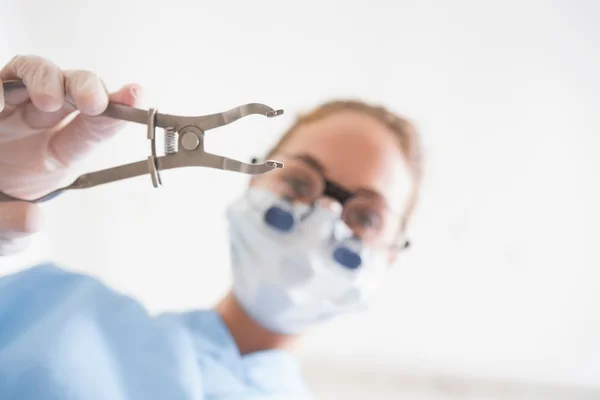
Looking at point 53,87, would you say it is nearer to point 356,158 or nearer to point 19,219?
point 19,219

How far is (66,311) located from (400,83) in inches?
30.4

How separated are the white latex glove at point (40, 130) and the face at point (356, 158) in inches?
13.9

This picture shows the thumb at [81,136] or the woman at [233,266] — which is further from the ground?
the thumb at [81,136]

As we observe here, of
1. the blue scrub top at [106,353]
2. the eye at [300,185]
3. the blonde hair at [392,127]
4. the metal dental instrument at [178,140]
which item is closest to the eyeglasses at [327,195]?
the eye at [300,185]

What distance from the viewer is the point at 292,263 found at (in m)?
Answer: 0.78

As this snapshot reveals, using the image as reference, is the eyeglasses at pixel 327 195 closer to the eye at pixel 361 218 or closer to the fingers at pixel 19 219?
the eye at pixel 361 218

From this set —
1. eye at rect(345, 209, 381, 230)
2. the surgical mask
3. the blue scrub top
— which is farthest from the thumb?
eye at rect(345, 209, 381, 230)

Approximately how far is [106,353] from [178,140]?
0.96ft

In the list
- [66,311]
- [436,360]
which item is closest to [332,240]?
[66,311]

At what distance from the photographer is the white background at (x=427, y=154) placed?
3.25ft

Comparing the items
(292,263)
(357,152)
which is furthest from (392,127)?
(292,263)

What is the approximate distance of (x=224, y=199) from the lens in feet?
3.95

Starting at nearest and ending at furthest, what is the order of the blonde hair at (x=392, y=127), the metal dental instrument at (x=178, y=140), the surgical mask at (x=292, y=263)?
the metal dental instrument at (x=178, y=140) → the surgical mask at (x=292, y=263) → the blonde hair at (x=392, y=127)

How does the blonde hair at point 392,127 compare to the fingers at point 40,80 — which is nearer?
the fingers at point 40,80
